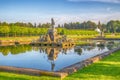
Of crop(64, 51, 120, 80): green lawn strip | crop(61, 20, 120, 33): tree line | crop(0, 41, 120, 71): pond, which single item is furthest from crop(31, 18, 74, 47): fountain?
crop(61, 20, 120, 33): tree line

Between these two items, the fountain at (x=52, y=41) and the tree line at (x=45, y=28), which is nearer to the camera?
the fountain at (x=52, y=41)

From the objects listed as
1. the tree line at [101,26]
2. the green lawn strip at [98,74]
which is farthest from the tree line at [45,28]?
the green lawn strip at [98,74]

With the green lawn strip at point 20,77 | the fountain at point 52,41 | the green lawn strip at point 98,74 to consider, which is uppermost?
the green lawn strip at point 20,77

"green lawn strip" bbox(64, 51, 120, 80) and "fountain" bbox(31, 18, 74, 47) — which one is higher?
"green lawn strip" bbox(64, 51, 120, 80)

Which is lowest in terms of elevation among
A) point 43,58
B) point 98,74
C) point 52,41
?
point 52,41

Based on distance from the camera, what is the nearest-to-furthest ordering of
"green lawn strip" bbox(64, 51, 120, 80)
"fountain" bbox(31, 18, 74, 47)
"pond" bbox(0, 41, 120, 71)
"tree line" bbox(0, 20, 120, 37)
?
"green lawn strip" bbox(64, 51, 120, 80) < "pond" bbox(0, 41, 120, 71) < "fountain" bbox(31, 18, 74, 47) < "tree line" bbox(0, 20, 120, 37)

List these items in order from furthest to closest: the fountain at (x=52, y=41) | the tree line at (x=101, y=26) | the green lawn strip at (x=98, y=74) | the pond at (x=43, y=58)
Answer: the tree line at (x=101, y=26) → the fountain at (x=52, y=41) → the pond at (x=43, y=58) → the green lawn strip at (x=98, y=74)

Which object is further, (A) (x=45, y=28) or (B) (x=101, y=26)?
(B) (x=101, y=26)

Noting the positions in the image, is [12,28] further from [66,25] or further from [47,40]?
[66,25]

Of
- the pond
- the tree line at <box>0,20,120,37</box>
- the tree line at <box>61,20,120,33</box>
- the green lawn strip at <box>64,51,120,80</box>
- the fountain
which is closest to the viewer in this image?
the green lawn strip at <box>64,51,120,80</box>

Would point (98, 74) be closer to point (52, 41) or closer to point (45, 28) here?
point (52, 41)

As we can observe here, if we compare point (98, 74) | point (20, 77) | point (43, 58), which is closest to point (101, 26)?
point (43, 58)

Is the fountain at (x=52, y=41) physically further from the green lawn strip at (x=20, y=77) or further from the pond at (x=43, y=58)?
the green lawn strip at (x=20, y=77)

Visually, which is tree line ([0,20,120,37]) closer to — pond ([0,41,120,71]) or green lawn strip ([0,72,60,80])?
pond ([0,41,120,71])
